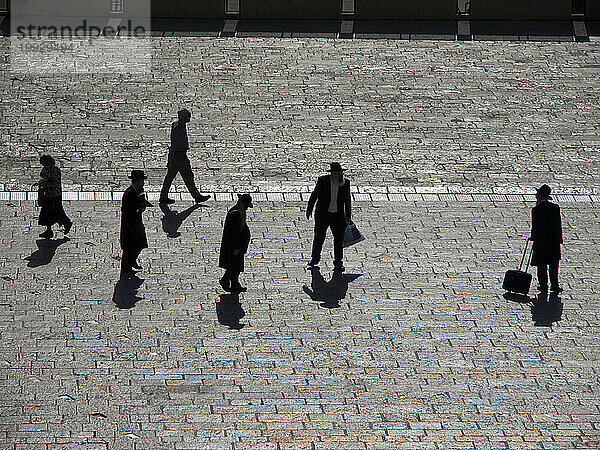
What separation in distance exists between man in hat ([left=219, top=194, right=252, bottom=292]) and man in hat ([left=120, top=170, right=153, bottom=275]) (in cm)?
117

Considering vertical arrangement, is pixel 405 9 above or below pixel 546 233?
above

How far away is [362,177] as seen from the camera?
1773 centimetres

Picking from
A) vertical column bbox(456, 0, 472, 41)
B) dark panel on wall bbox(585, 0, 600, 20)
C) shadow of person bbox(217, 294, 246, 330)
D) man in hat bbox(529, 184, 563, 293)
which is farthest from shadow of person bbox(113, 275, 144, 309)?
dark panel on wall bbox(585, 0, 600, 20)

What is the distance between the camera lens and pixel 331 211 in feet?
47.6

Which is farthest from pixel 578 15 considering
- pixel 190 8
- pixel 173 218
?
pixel 173 218

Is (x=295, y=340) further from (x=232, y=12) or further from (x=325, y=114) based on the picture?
(x=232, y=12)

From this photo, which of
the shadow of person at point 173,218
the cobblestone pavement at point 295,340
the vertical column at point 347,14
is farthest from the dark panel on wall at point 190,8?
the cobblestone pavement at point 295,340

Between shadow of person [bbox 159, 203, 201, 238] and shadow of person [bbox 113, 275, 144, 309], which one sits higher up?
shadow of person [bbox 159, 203, 201, 238]

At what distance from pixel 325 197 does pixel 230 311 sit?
83.3 inches

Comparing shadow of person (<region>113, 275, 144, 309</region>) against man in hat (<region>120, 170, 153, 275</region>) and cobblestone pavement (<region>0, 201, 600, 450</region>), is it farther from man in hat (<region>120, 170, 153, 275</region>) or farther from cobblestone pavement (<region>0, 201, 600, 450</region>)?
man in hat (<region>120, 170, 153, 275</region>)

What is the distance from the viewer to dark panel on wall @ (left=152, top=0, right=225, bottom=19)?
24.9 meters

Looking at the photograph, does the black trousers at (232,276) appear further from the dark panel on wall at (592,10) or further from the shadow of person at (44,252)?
the dark panel on wall at (592,10)

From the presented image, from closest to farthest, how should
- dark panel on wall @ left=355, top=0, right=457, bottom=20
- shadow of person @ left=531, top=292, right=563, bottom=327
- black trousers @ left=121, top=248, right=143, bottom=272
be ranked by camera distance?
shadow of person @ left=531, top=292, right=563, bottom=327
black trousers @ left=121, top=248, right=143, bottom=272
dark panel on wall @ left=355, top=0, right=457, bottom=20

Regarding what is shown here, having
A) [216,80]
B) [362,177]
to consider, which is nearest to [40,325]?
[362,177]
